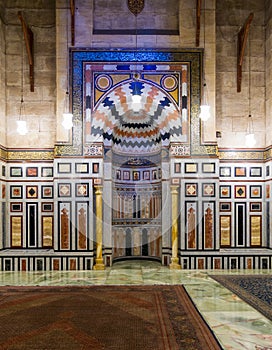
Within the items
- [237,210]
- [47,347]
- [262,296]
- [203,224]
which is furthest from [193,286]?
[47,347]

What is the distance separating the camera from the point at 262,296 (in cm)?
514

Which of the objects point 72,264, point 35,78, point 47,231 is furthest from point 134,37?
point 72,264

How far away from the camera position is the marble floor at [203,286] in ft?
12.0

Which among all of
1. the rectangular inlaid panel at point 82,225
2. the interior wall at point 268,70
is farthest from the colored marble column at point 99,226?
the interior wall at point 268,70

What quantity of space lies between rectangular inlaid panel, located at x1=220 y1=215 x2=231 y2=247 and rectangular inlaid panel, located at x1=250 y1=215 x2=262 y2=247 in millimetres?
437

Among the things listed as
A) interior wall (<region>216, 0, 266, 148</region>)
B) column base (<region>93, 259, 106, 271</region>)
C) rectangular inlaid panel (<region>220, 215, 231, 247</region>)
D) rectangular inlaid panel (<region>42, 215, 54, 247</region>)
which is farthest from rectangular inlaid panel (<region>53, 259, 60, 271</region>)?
interior wall (<region>216, 0, 266, 148</region>)

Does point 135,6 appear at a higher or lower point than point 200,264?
higher

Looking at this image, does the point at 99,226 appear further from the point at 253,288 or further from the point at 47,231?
the point at 253,288

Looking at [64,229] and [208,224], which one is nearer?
[64,229]

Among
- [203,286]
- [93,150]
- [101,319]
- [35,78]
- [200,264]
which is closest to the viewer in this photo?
[101,319]

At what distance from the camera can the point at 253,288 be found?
561 centimetres

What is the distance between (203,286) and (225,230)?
2.01 metres

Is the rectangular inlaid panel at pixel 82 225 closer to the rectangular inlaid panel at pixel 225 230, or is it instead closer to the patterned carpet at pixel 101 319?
the patterned carpet at pixel 101 319

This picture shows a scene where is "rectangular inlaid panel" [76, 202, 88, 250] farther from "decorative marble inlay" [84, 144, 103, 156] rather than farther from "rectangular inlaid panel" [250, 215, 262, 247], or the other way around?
"rectangular inlaid panel" [250, 215, 262, 247]
